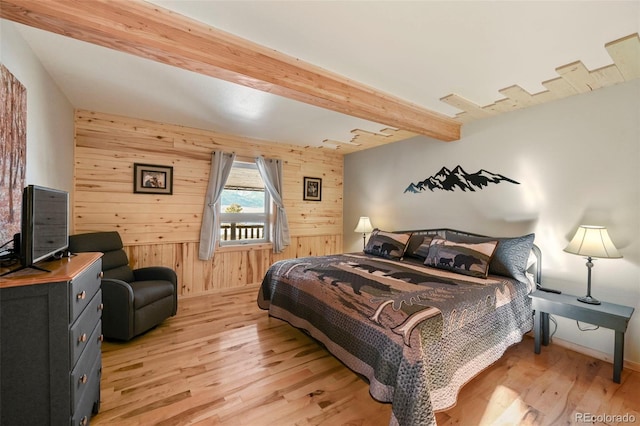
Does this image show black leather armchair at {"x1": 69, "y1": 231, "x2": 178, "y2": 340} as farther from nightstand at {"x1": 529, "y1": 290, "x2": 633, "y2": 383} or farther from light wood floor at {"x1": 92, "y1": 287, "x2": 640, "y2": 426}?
nightstand at {"x1": 529, "y1": 290, "x2": 633, "y2": 383}

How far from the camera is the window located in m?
4.28

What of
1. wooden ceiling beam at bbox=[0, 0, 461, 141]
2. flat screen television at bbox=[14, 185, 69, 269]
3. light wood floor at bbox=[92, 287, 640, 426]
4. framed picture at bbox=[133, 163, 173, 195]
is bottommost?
light wood floor at bbox=[92, 287, 640, 426]

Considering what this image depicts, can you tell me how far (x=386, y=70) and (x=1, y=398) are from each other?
2840 millimetres

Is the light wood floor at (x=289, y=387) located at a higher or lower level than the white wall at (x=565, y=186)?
lower

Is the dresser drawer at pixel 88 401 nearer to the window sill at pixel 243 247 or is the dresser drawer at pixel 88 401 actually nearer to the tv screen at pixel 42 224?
the tv screen at pixel 42 224

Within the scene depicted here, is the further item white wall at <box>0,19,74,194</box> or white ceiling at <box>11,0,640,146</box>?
white wall at <box>0,19,74,194</box>

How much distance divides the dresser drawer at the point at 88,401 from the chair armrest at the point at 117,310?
895mm

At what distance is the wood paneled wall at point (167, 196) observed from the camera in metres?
3.26

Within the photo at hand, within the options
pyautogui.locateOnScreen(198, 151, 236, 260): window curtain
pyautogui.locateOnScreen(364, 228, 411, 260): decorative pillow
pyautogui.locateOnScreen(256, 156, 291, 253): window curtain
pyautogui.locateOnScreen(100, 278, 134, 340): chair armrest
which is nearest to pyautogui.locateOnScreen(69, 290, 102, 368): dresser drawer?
pyautogui.locateOnScreen(100, 278, 134, 340): chair armrest

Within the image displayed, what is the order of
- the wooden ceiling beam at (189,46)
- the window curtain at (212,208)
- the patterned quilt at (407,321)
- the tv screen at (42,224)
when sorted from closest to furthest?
the tv screen at (42,224) < the wooden ceiling beam at (189,46) < the patterned quilt at (407,321) < the window curtain at (212,208)

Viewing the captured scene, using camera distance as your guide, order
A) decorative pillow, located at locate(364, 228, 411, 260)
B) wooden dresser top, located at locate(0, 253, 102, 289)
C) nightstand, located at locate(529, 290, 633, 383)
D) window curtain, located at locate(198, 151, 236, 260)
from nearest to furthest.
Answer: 1. wooden dresser top, located at locate(0, 253, 102, 289)
2. nightstand, located at locate(529, 290, 633, 383)
3. decorative pillow, located at locate(364, 228, 411, 260)
4. window curtain, located at locate(198, 151, 236, 260)

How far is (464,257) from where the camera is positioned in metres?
2.66

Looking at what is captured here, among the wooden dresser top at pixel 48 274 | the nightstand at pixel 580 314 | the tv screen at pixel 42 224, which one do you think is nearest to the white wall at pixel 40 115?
the tv screen at pixel 42 224

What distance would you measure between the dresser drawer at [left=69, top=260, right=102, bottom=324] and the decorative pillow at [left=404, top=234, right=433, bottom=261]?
307cm
